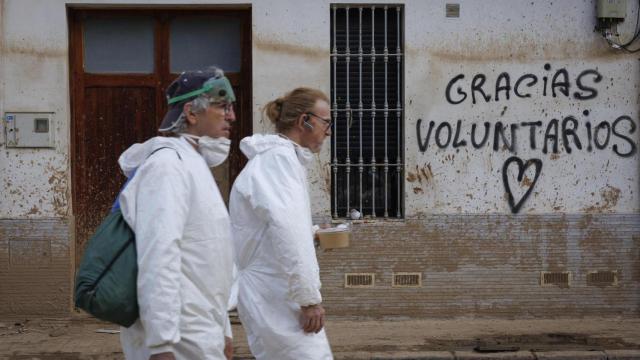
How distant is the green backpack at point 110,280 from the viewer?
10.7ft

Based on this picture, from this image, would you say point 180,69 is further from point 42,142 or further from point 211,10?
point 42,142

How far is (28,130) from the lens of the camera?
9.09 meters

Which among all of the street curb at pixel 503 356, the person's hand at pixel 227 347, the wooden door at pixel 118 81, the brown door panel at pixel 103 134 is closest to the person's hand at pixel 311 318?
the person's hand at pixel 227 347

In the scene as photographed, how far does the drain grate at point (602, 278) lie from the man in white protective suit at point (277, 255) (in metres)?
5.46

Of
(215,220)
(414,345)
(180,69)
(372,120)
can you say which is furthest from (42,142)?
(215,220)

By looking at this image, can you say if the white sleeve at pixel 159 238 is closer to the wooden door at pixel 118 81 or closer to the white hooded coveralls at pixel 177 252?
the white hooded coveralls at pixel 177 252

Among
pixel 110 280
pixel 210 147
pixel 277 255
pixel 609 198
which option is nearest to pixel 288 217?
pixel 277 255

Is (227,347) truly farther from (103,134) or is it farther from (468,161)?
(103,134)

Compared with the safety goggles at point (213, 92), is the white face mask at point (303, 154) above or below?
below

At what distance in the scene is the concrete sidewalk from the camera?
7781 mm

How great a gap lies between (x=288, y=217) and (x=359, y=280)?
5.03m

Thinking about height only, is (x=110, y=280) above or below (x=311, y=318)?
above

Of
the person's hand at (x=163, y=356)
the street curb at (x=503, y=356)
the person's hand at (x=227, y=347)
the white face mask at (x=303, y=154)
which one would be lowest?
the street curb at (x=503, y=356)

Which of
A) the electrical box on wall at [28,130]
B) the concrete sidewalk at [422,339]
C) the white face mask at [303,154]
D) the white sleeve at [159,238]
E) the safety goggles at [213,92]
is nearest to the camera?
the white sleeve at [159,238]
